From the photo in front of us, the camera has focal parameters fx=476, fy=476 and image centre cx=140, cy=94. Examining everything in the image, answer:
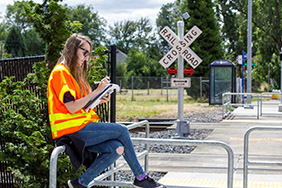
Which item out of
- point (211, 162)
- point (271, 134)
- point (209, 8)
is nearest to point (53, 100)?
point (211, 162)

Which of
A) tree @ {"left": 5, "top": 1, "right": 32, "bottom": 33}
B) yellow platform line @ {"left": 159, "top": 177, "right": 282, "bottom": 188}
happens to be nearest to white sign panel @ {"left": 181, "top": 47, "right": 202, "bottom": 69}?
yellow platform line @ {"left": 159, "top": 177, "right": 282, "bottom": 188}

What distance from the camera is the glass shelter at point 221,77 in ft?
86.7

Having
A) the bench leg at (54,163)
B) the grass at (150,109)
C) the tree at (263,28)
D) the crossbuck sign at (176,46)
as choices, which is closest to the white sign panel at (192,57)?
the crossbuck sign at (176,46)

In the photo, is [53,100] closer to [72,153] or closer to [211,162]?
[72,153]

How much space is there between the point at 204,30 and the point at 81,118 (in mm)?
35017

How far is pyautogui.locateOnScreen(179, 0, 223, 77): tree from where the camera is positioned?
123 ft

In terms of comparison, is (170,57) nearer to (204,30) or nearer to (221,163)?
(221,163)

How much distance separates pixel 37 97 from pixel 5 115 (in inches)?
19.6

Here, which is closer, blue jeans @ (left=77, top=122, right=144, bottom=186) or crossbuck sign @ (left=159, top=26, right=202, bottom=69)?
blue jeans @ (left=77, top=122, right=144, bottom=186)

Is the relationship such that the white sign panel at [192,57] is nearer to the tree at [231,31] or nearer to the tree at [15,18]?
the tree at [231,31]

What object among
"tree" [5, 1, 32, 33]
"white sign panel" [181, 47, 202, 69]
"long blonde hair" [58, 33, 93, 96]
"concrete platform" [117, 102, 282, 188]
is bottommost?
"concrete platform" [117, 102, 282, 188]

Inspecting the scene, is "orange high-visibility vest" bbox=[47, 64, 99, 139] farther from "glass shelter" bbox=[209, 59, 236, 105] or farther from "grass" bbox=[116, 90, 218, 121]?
"glass shelter" bbox=[209, 59, 236, 105]

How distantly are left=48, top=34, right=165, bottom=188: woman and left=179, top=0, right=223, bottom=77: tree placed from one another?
3421 centimetres

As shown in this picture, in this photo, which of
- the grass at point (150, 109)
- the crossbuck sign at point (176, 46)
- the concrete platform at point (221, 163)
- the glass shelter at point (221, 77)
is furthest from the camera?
the glass shelter at point (221, 77)
